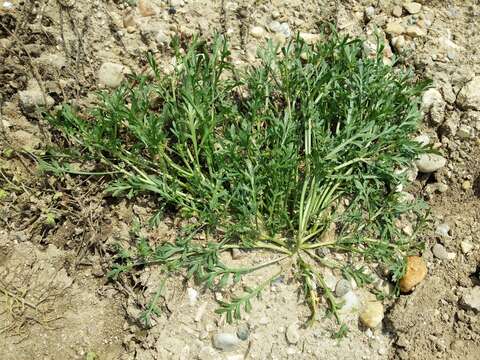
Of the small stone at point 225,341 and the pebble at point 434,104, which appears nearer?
the small stone at point 225,341

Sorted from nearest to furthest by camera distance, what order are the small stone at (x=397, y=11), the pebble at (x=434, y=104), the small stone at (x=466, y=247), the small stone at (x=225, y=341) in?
1. the small stone at (x=225, y=341)
2. the small stone at (x=466, y=247)
3. the pebble at (x=434, y=104)
4. the small stone at (x=397, y=11)

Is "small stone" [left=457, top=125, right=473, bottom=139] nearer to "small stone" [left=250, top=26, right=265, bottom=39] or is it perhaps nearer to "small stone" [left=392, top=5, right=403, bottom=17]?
"small stone" [left=392, top=5, right=403, bottom=17]

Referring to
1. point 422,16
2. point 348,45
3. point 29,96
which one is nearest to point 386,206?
point 348,45

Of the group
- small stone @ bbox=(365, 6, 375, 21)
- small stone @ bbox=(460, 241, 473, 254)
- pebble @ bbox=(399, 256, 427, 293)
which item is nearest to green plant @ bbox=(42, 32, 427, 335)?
pebble @ bbox=(399, 256, 427, 293)

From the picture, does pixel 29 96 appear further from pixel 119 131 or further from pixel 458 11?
pixel 458 11

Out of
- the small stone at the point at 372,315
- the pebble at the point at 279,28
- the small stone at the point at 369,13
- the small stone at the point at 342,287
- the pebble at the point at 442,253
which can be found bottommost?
the small stone at the point at 372,315

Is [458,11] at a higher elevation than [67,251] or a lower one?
higher

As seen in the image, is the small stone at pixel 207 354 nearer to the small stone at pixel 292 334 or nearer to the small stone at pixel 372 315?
the small stone at pixel 292 334

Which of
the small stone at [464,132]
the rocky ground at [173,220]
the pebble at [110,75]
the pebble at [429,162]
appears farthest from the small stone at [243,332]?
the small stone at [464,132]
